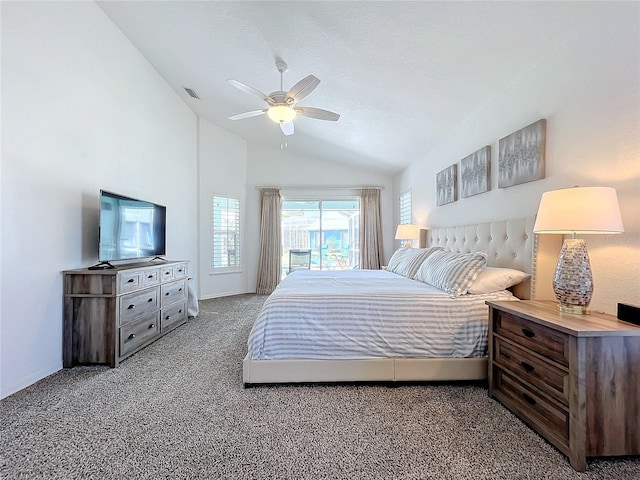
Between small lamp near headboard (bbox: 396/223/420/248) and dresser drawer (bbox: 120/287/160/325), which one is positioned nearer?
dresser drawer (bbox: 120/287/160/325)

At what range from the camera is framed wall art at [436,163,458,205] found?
3.43 meters

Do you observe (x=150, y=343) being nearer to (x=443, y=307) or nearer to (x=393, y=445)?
(x=393, y=445)

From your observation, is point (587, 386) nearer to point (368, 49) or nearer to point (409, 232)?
point (368, 49)

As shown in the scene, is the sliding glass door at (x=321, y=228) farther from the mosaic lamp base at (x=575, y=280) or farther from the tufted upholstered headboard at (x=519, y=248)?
the mosaic lamp base at (x=575, y=280)

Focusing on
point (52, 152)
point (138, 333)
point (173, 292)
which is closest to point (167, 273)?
point (173, 292)

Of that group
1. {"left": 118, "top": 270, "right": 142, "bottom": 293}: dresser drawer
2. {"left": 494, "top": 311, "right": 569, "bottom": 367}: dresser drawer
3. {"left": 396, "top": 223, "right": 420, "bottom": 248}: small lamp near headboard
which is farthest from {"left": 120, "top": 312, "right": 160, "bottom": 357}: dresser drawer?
{"left": 396, "top": 223, "right": 420, "bottom": 248}: small lamp near headboard

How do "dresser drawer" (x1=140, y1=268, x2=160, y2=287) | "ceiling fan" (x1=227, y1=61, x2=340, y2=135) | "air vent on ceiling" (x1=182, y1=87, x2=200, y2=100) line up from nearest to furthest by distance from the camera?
"ceiling fan" (x1=227, y1=61, x2=340, y2=135), "dresser drawer" (x1=140, y1=268, x2=160, y2=287), "air vent on ceiling" (x1=182, y1=87, x2=200, y2=100)

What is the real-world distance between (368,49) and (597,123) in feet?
5.52

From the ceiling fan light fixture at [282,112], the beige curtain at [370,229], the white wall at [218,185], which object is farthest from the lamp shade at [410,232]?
the white wall at [218,185]

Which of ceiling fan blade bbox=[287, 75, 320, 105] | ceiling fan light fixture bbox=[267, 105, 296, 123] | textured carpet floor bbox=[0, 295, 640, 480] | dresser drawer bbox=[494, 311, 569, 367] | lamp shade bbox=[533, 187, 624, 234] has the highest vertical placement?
ceiling fan blade bbox=[287, 75, 320, 105]

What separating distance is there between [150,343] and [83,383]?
31.7 inches

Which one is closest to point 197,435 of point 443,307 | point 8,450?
point 8,450

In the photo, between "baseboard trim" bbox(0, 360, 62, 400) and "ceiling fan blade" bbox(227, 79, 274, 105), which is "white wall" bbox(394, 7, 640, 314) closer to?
"ceiling fan blade" bbox(227, 79, 274, 105)

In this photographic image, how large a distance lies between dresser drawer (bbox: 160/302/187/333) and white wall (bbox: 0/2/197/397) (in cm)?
91
